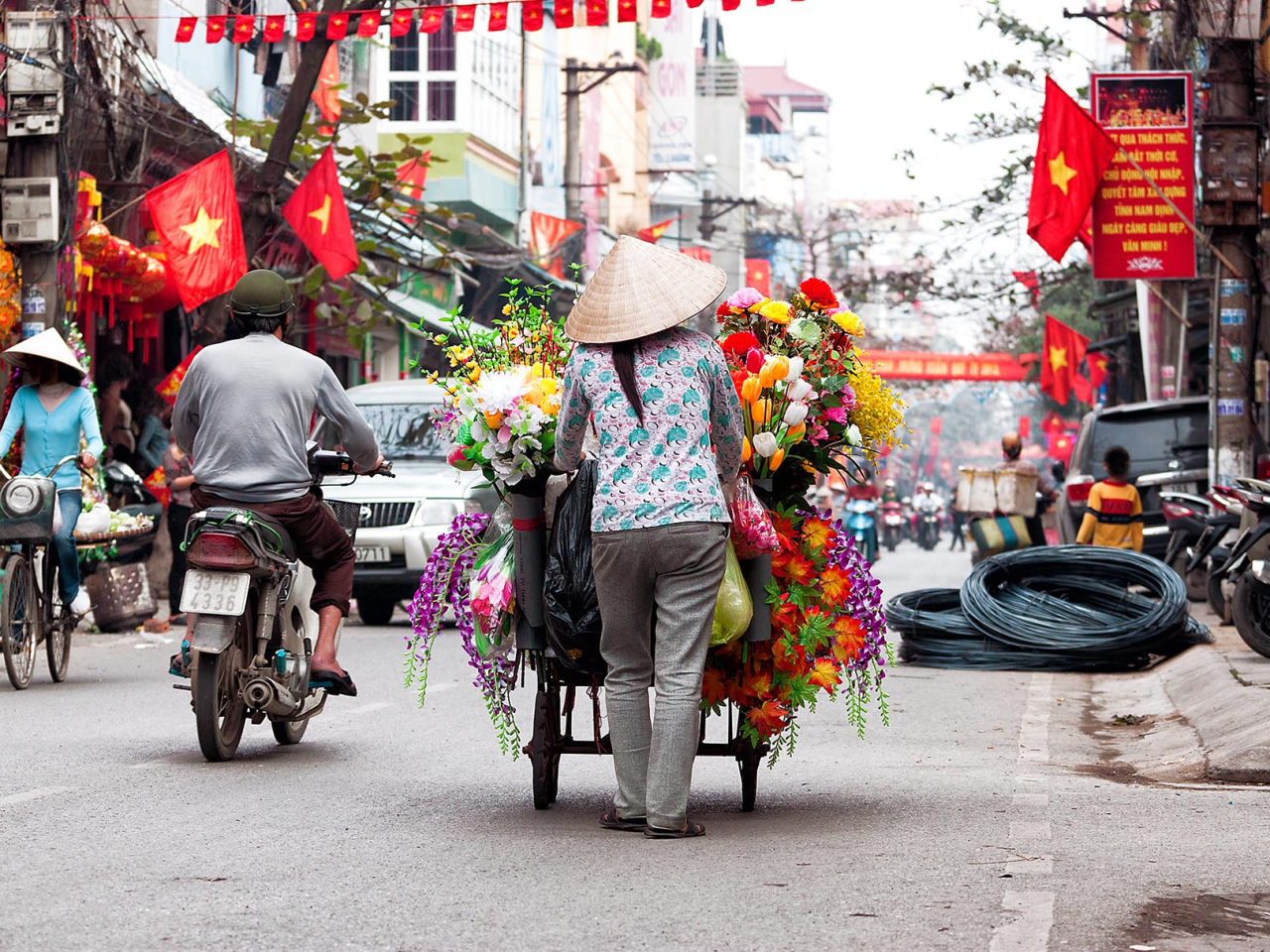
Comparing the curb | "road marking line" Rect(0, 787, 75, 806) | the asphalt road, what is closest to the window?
the curb

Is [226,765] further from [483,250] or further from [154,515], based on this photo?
[483,250]

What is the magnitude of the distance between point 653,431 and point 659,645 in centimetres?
67

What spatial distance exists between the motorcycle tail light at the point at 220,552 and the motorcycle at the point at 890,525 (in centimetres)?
4973

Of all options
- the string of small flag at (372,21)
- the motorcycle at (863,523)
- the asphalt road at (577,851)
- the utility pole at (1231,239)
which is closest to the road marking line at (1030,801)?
the asphalt road at (577,851)

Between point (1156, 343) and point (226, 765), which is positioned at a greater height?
point (1156, 343)

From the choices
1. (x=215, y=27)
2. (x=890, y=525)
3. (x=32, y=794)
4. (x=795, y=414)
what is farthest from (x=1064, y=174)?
(x=890, y=525)

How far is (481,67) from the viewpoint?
35.6 m

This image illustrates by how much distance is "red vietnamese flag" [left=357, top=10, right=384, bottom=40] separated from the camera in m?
15.8

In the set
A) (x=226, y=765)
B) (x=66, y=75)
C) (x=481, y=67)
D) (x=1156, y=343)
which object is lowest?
(x=226, y=765)

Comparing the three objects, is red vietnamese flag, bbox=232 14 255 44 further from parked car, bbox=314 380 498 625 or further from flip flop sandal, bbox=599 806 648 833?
flip flop sandal, bbox=599 806 648 833

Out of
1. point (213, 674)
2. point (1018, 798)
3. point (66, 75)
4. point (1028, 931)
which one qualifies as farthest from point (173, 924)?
point (66, 75)

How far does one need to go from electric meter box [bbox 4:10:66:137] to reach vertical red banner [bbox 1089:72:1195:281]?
891 cm

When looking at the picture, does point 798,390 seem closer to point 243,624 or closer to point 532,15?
point 243,624

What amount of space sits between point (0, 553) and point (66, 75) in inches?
214
